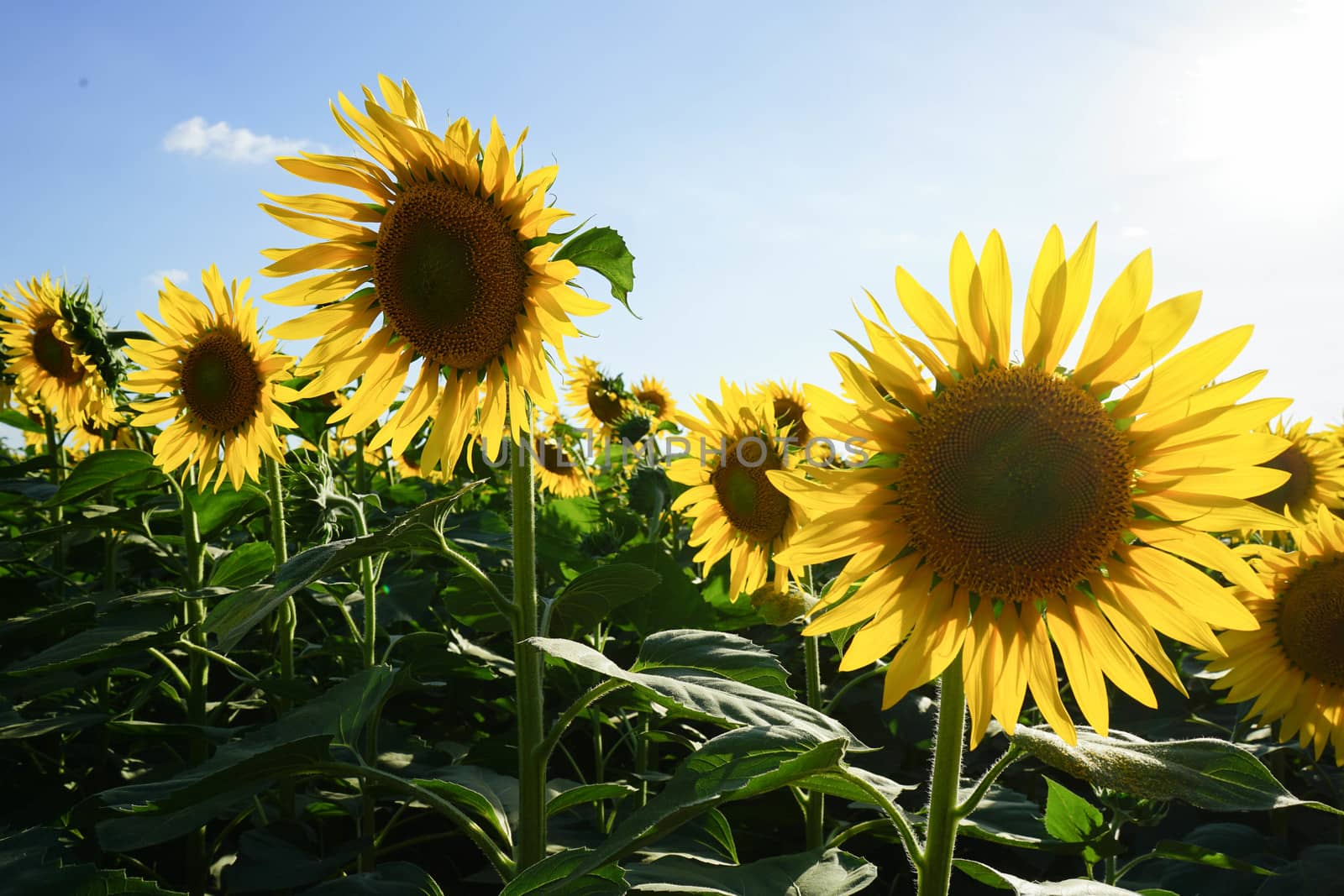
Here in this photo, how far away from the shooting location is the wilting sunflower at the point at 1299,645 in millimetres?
3008

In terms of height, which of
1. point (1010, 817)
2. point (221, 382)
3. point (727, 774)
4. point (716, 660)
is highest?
point (221, 382)

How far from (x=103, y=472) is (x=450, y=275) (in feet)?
6.13

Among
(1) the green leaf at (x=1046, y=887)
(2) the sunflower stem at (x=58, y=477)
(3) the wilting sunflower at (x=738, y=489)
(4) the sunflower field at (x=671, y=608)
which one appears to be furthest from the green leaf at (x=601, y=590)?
(2) the sunflower stem at (x=58, y=477)

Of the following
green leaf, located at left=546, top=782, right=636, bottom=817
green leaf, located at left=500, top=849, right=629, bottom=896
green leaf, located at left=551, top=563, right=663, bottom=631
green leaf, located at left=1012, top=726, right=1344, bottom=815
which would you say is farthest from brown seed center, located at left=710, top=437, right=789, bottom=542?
green leaf, located at left=500, top=849, right=629, bottom=896

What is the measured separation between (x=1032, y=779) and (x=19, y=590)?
4.43 meters

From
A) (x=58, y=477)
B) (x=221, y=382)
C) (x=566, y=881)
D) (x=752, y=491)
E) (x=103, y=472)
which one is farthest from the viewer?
(x=58, y=477)

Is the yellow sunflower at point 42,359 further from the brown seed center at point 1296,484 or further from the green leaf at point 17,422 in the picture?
the brown seed center at point 1296,484

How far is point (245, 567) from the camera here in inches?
120

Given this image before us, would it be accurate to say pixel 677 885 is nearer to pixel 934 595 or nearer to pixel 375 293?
pixel 934 595

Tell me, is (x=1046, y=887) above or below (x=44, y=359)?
below

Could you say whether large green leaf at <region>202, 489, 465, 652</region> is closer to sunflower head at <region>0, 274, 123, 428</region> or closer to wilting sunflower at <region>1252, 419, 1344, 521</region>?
sunflower head at <region>0, 274, 123, 428</region>

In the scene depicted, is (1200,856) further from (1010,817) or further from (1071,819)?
(1010,817)

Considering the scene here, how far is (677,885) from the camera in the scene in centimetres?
152

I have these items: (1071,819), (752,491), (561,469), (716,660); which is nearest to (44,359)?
(561,469)
